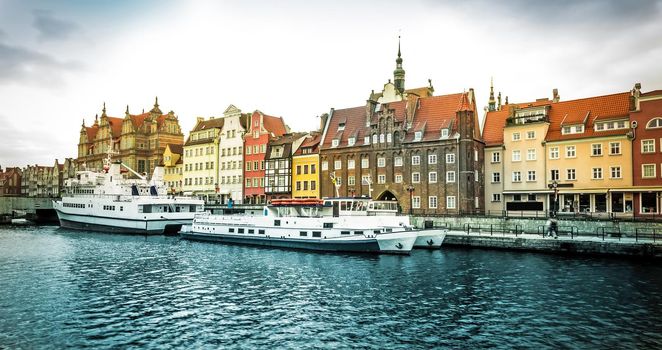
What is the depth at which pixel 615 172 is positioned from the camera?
A: 5347 cm

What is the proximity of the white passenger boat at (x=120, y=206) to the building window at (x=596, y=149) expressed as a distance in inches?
1977

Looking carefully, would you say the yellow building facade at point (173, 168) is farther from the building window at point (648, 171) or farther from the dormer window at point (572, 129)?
the building window at point (648, 171)

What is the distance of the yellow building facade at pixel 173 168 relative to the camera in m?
101

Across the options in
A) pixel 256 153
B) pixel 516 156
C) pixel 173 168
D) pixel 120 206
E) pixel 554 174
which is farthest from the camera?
pixel 173 168

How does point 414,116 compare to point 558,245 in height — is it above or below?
above

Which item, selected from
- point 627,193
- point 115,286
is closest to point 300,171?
point 627,193

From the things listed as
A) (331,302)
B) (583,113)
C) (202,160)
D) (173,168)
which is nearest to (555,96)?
(583,113)

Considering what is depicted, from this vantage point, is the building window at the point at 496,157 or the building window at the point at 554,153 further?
the building window at the point at 496,157

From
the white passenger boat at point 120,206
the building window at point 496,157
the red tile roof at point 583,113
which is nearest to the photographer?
the red tile roof at point 583,113

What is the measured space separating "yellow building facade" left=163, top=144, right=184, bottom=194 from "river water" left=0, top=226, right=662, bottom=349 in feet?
204

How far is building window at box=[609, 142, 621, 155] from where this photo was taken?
2099 inches

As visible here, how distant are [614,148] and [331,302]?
147 feet

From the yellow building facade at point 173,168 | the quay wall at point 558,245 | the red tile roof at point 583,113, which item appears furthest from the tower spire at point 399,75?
the yellow building facade at point 173,168

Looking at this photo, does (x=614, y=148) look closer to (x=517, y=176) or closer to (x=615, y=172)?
(x=615, y=172)
